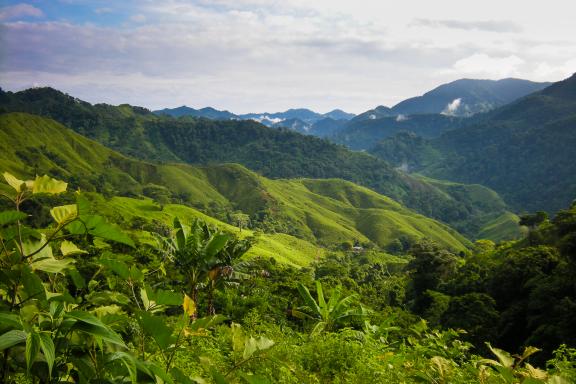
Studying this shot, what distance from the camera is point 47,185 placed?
313 centimetres

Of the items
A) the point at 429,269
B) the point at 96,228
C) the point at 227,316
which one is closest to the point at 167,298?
the point at 96,228

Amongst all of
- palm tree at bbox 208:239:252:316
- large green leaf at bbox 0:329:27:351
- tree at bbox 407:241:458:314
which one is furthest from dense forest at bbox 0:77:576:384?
tree at bbox 407:241:458:314

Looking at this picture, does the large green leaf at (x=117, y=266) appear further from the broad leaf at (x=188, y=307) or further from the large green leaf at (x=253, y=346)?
the large green leaf at (x=253, y=346)

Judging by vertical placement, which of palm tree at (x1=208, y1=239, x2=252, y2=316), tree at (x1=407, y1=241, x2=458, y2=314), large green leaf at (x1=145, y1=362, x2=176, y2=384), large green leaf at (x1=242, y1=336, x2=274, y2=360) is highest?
large green leaf at (x1=145, y1=362, x2=176, y2=384)

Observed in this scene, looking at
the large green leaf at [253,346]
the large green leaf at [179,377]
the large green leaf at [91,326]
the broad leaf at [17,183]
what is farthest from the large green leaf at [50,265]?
the large green leaf at [253,346]

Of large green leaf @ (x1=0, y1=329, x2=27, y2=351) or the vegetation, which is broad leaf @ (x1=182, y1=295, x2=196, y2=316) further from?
large green leaf @ (x1=0, y1=329, x2=27, y2=351)

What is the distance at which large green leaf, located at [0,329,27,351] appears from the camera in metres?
2.04

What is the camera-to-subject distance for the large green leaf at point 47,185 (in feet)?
9.92

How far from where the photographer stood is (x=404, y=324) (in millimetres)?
43500

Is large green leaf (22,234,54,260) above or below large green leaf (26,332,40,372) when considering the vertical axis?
above

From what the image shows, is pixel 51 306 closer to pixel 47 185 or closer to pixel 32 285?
pixel 32 285

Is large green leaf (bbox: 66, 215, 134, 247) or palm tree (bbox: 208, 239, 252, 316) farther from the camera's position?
palm tree (bbox: 208, 239, 252, 316)

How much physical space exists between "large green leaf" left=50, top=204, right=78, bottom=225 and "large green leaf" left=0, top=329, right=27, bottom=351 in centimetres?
94

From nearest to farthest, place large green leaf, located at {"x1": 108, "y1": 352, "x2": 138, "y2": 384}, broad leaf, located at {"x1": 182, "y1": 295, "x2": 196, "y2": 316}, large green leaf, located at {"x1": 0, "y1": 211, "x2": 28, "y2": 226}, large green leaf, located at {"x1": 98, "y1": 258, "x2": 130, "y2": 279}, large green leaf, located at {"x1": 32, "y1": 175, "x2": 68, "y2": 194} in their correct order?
large green leaf, located at {"x1": 108, "y1": 352, "x2": 138, "y2": 384}, large green leaf, located at {"x1": 0, "y1": 211, "x2": 28, "y2": 226}, large green leaf, located at {"x1": 32, "y1": 175, "x2": 68, "y2": 194}, large green leaf, located at {"x1": 98, "y1": 258, "x2": 130, "y2": 279}, broad leaf, located at {"x1": 182, "y1": 295, "x2": 196, "y2": 316}
